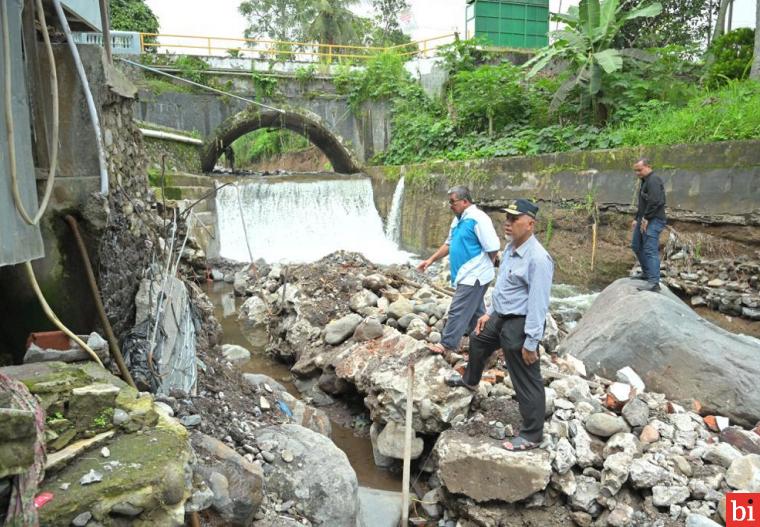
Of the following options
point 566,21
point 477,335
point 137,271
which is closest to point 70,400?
point 137,271

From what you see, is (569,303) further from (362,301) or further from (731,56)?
(731,56)

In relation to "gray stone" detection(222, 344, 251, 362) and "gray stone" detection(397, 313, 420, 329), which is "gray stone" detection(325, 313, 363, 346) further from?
"gray stone" detection(222, 344, 251, 362)

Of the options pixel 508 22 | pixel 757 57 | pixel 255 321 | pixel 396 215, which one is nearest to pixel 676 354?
pixel 255 321

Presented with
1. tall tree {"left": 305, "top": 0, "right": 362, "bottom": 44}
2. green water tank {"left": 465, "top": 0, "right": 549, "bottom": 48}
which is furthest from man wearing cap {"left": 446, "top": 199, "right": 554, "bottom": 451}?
tall tree {"left": 305, "top": 0, "right": 362, "bottom": 44}

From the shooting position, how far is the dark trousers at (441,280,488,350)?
4.58 metres

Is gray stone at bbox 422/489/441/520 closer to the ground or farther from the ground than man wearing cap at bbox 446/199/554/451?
closer to the ground

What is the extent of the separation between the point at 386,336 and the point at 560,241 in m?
5.61

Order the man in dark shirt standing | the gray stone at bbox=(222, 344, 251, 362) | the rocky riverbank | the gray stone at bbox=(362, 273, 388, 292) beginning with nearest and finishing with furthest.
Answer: the rocky riverbank → the man in dark shirt standing → the gray stone at bbox=(222, 344, 251, 362) → the gray stone at bbox=(362, 273, 388, 292)

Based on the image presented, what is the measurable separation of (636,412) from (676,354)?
0.86 meters

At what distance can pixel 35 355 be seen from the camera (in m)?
2.73

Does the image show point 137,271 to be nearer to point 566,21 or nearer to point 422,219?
point 422,219

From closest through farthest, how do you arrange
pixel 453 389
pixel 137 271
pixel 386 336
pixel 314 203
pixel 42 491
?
pixel 42 491
pixel 137 271
pixel 453 389
pixel 386 336
pixel 314 203

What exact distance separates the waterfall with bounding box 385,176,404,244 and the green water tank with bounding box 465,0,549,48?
8829 mm

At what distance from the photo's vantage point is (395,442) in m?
4.54
